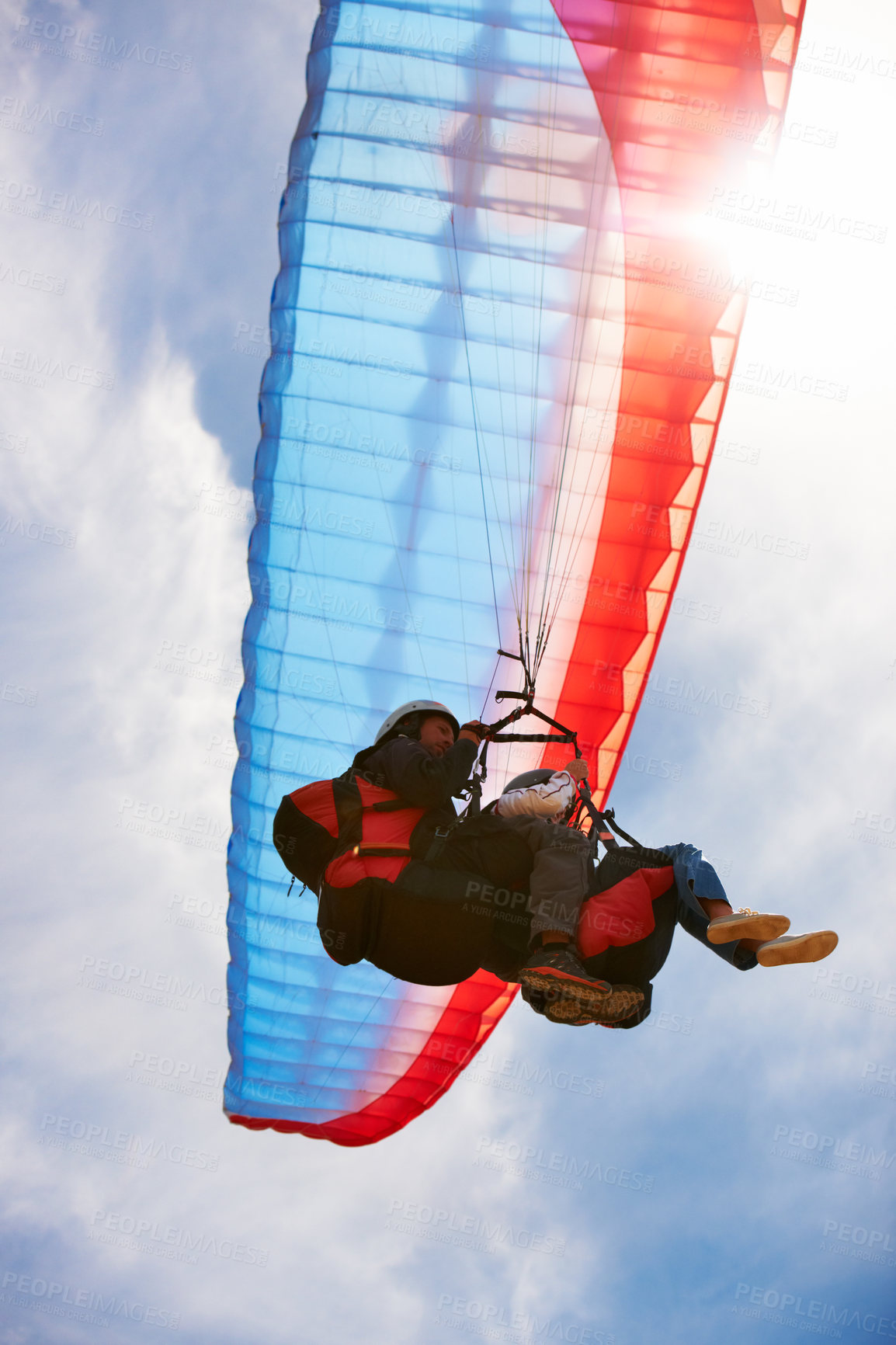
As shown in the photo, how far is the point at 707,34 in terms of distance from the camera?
595 centimetres

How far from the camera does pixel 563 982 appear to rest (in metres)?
3.67

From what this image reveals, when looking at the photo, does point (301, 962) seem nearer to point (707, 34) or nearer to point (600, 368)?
point (600, 368)

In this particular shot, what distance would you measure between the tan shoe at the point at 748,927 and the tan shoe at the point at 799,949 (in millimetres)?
46

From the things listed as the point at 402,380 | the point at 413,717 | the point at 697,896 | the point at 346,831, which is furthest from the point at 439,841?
the point at 402,380

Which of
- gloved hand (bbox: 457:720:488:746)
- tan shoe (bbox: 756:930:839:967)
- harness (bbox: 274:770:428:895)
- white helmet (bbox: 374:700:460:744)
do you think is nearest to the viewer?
tan shoe (bbox: 756:930:839:967)

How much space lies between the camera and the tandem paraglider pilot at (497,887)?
3879 mm

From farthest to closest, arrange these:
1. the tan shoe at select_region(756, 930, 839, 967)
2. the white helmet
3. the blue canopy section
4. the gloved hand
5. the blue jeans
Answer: the blue canopy section, the white helmet, the gloved hand, the blue jeans, the tan shoe at select_region(756, 930, 839, 967)

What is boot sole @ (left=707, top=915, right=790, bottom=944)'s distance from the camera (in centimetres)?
364

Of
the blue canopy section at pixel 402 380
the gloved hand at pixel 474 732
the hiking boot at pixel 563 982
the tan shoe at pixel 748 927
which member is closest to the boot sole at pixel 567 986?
the hiking boot at pixel 563 982

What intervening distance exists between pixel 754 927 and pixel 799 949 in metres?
0.15

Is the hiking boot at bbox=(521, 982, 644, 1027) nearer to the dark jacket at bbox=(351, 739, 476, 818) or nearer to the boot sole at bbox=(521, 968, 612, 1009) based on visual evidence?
the boot sole at bbox=(521, 968, 612, 1009)

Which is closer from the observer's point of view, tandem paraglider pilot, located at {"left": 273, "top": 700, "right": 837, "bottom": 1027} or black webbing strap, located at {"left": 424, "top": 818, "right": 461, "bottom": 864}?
tandem paraglider pilot, located at {"left": 273, "top": 700, "right": 837, "bottom": 1027}

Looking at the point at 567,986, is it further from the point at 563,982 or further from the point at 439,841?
the point at 439,841

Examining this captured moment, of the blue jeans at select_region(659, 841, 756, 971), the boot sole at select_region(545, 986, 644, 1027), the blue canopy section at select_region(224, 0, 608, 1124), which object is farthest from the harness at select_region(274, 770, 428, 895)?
the blue canopy section at select_region(224, 0, 608, 1124)
